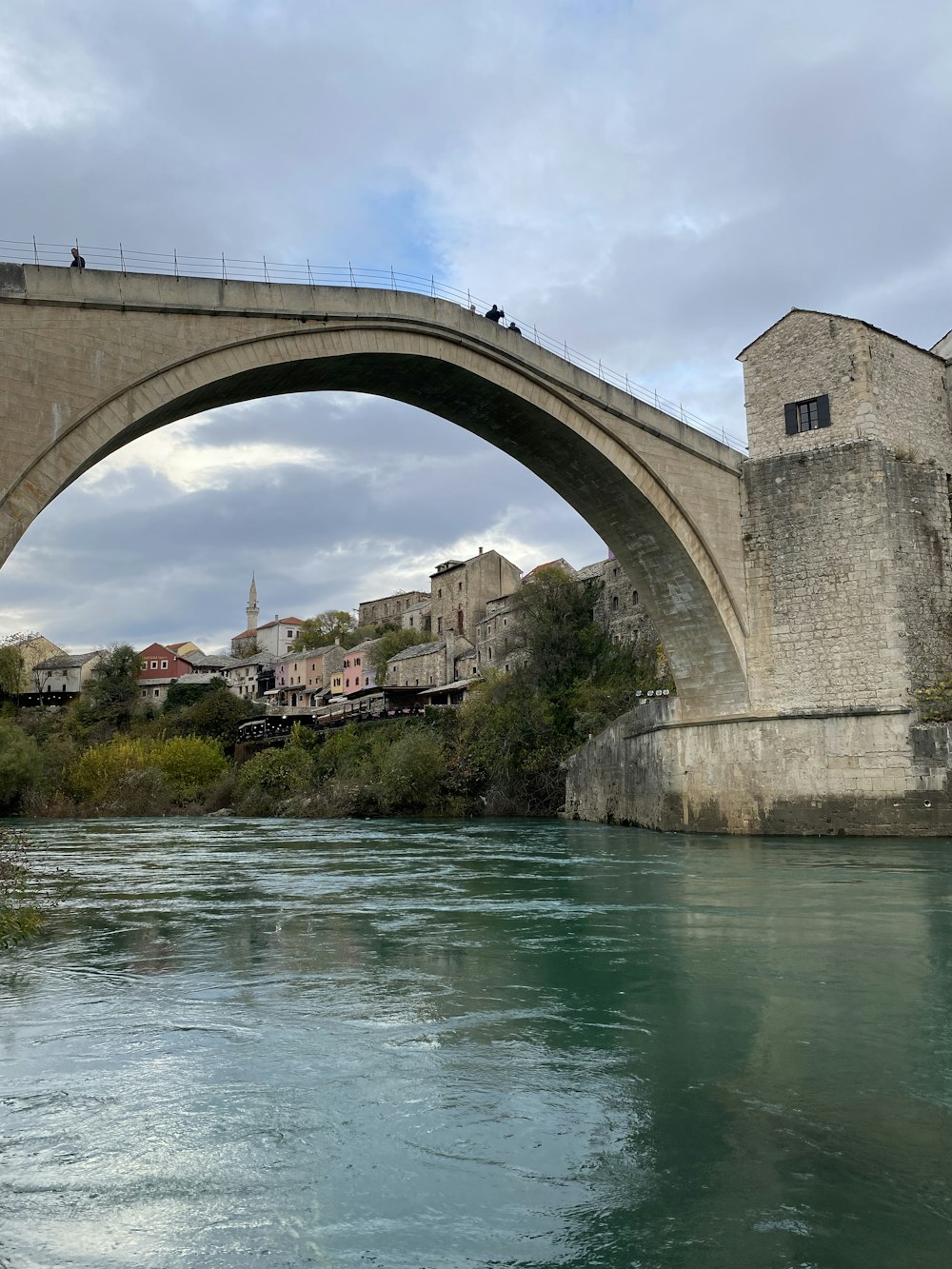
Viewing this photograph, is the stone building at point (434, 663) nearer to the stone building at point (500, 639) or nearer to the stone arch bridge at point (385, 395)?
the stone building at point (500, 639)

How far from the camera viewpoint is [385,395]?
17.3 metres

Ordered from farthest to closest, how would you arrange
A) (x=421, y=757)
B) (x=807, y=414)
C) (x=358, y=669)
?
1. (x=358, y=669)
2. (x=421, y=757)
3. (x=807, y=414)

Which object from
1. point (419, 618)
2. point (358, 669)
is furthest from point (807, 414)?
point (419, 618)

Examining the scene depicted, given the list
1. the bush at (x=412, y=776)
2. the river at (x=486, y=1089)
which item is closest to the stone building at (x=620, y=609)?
the bush at (x=412, y=776)

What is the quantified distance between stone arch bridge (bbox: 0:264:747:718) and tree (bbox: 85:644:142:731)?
42975 millimetres

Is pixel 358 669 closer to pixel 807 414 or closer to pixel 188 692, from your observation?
pixel 188 692

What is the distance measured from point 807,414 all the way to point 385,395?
23.2 feet

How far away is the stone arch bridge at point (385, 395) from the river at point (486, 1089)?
18.8ft

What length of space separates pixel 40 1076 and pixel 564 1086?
2.27m

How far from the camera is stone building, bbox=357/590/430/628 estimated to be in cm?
7691

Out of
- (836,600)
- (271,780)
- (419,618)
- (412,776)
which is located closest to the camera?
(836,600)

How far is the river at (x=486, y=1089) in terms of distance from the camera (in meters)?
3.11

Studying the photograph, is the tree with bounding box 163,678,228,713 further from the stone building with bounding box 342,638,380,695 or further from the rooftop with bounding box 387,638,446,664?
the rooftop with bounding box 387,638,446,664

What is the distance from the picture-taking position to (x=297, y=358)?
46.5ft
